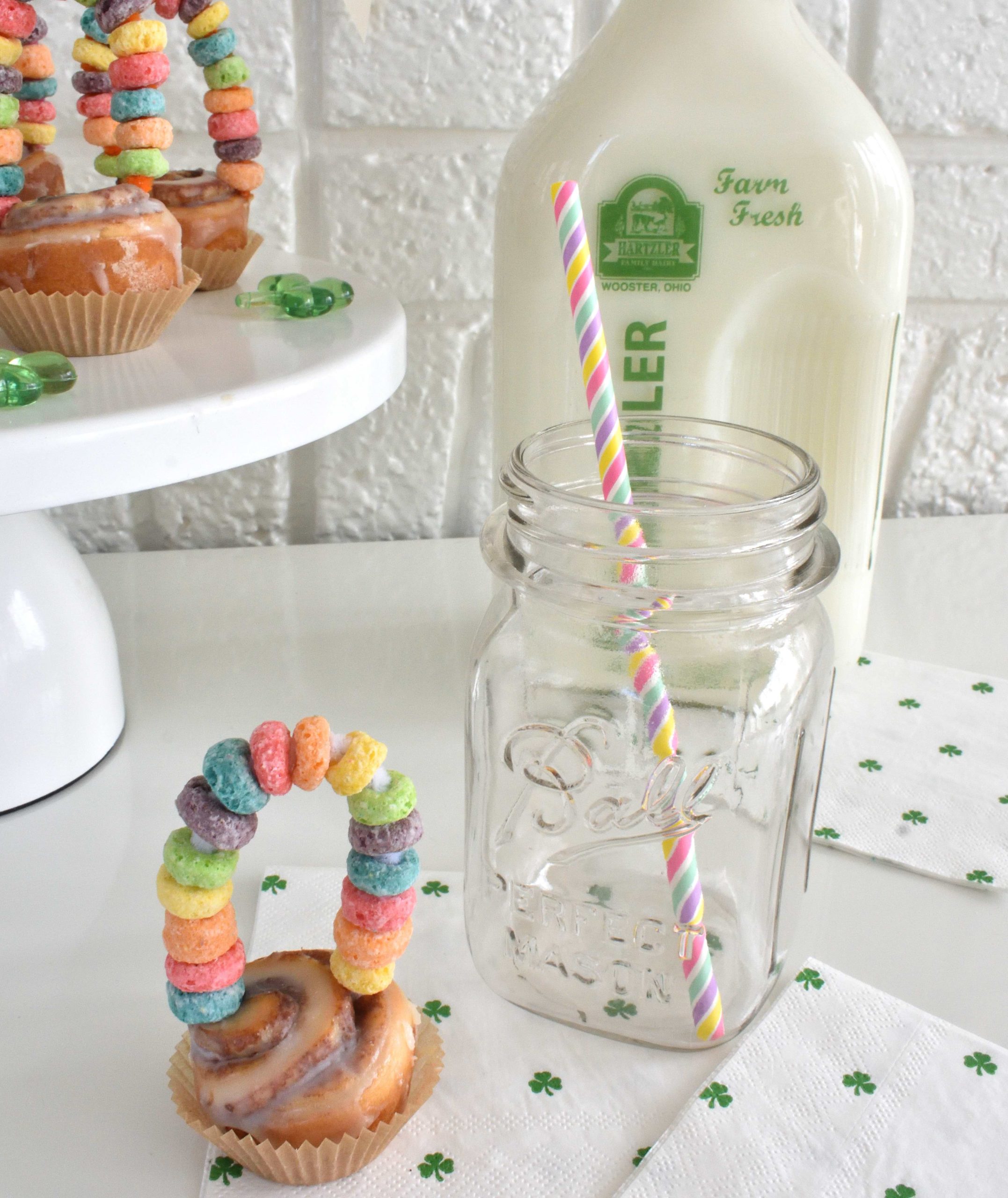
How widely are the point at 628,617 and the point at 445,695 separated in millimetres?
244

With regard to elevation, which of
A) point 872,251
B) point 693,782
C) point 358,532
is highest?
point 872,251

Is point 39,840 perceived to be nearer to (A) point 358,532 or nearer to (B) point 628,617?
(B) point 628,617

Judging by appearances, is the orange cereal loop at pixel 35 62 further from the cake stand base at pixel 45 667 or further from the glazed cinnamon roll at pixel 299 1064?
the glazed cinnamon roll at pixel 299 1064

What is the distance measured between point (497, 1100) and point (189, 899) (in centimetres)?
12

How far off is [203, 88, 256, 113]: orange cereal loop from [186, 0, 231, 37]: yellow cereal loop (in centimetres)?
3

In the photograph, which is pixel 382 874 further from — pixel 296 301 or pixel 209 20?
pixel 209 20

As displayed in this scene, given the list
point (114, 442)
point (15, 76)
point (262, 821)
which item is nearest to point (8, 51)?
point (15, 76)

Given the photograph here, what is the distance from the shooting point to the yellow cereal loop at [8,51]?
1.60 ft

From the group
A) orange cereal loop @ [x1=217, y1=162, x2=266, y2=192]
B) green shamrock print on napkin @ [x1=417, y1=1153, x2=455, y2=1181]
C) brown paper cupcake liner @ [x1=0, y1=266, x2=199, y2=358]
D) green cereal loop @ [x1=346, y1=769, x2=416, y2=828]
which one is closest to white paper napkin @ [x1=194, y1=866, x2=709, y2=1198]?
green shamrock print on napkin @ [x1=417, y1=1153, x2=455, y2=1181]

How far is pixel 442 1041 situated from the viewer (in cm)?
37

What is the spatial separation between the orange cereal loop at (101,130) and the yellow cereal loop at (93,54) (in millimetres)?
22

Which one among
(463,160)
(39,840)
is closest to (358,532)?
(463,160)

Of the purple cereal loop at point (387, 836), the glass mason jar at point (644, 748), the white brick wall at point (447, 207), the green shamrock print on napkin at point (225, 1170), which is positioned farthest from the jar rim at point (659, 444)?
the white brick wall at point (447, 207)

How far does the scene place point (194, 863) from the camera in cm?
30
